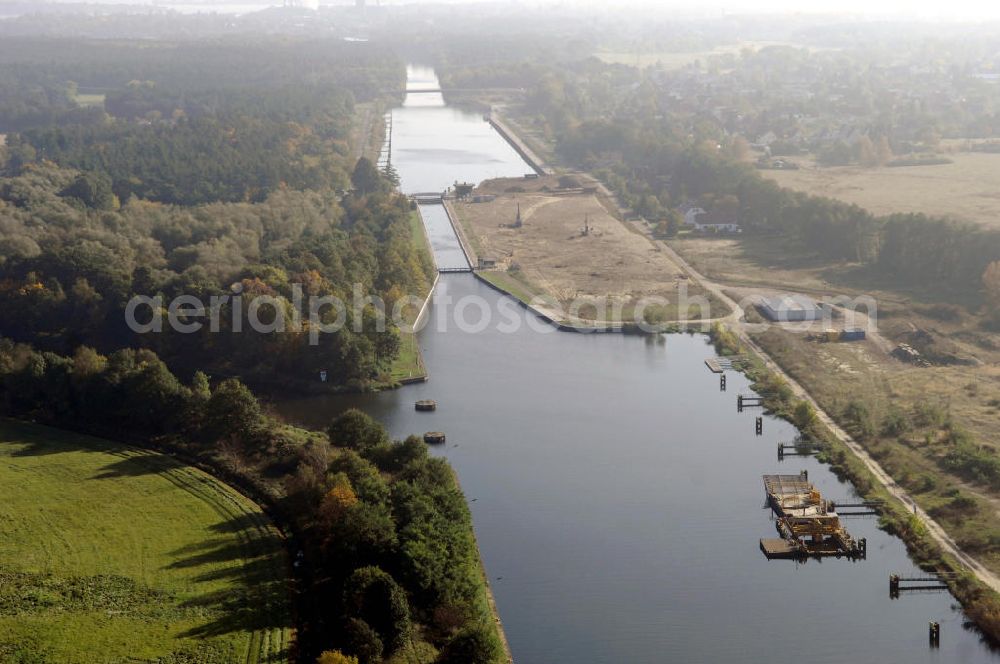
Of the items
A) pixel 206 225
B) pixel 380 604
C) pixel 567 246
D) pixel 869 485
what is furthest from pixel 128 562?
pixel 567 246

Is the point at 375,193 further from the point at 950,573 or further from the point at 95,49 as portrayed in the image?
the point at 95,49

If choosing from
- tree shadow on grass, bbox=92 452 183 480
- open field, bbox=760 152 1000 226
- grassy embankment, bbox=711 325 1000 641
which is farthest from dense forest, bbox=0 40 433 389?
open field, bbox=760 152 1000 226

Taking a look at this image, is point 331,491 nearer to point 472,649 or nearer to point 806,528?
point 472,649

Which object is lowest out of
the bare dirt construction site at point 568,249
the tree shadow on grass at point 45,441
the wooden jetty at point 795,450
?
the wooden jetty at point 795,450

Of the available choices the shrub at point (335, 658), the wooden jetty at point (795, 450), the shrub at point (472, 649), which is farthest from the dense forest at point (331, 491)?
the wooden jetty at point (795, 450)

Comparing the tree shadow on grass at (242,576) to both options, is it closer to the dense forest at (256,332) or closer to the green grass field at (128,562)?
the green grass field at (128,562)

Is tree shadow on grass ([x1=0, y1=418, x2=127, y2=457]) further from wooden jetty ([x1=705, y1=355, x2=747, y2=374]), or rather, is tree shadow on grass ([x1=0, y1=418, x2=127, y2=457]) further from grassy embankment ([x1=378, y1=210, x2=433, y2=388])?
wooden jetty ([x1=705, y1=355, x2=747, y2=374])

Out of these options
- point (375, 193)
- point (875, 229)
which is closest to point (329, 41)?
point (375, 193)
